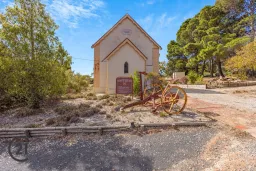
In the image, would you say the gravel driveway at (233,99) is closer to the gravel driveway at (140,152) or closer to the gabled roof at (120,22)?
the gravel driveway at (140,152)

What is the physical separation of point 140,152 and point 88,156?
1456 mm

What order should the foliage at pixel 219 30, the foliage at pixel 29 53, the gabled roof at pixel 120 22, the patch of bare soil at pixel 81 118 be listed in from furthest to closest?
the foliage at pixel 219 30 → the gabled roof at pixel 120 22 → the foliage at pixel 29 53 → the patch of bare soil at pixel 81 118

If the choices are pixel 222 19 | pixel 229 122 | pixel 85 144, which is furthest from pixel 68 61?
pixel 222 19

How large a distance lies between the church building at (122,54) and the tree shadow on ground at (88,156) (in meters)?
11.1

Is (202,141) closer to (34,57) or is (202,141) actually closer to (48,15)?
(34,57)

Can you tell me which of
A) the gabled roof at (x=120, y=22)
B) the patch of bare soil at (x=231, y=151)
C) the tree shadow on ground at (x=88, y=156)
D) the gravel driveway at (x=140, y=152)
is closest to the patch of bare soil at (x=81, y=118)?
the gravel driveway at (x=140, y=152)

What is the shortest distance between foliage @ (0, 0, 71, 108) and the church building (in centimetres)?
709

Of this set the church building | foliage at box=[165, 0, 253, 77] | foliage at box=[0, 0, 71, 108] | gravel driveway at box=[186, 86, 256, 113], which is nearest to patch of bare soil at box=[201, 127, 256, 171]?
gravel driveway at box=[186, 86, 256, 113]

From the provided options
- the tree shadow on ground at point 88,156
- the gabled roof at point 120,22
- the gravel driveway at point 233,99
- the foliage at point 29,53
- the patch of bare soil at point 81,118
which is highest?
the gabled roof at point 120,22

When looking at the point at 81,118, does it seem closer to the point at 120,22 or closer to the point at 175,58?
the point at 120,22

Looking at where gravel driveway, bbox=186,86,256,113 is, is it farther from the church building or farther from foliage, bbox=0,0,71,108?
foliage, bbox=0,0,71,108

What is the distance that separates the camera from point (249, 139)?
4988 millimetres

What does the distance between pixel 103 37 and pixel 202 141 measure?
15217 mm

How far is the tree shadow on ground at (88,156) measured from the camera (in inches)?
151
